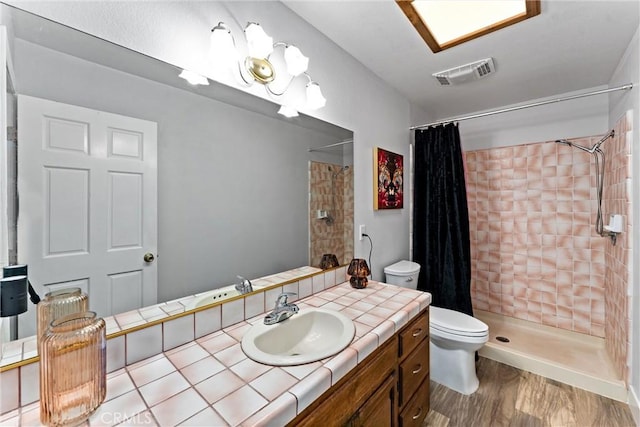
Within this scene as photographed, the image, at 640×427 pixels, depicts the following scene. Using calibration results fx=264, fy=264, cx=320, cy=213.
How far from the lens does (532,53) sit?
178 cm

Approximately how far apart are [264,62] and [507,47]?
1602 millimetres

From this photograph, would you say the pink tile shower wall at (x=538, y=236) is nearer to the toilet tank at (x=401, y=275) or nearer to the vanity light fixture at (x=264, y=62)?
the toilet tank at (x=401, y=275)

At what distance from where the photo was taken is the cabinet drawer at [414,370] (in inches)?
48.1

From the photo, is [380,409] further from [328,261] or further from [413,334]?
[328,261]

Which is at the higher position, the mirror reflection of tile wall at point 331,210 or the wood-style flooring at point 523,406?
the mirror reflection of tile wall at point 331,210

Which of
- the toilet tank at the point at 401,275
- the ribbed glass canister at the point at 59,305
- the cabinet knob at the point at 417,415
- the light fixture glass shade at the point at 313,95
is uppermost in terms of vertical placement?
the light fixture glass shade at the point at 313,95

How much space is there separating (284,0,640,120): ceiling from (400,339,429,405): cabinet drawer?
5.91 feet

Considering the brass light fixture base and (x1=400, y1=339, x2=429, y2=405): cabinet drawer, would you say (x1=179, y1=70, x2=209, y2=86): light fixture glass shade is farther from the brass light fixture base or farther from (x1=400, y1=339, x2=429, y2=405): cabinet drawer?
(x1=400, y1=339, x2=429, y2=405): cabinet drawer

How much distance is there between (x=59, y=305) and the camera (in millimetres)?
736

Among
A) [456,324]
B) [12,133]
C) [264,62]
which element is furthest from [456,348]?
[12,133]

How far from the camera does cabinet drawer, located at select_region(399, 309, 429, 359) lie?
121cm

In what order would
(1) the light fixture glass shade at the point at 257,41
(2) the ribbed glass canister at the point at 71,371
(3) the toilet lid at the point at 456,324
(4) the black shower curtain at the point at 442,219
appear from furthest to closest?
(4) the black shower curtain at the point at 442,219, (3) the toilet lid at the point at 456,324, (1) the light fixture glass shade at the point at 257,41, (2) the ribbed glass canister at the point at 71,371

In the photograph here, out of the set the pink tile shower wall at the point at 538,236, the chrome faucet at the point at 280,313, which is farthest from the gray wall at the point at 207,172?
the pink tile shower wall at the point at 538,236

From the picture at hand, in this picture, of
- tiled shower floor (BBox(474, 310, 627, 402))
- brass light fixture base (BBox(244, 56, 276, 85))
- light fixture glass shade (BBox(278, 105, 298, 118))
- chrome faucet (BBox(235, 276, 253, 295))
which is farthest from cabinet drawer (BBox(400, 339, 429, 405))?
brass light fixture base (BBox(244, 56, 276, 85))
